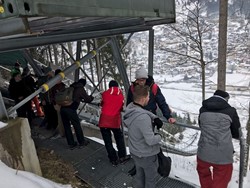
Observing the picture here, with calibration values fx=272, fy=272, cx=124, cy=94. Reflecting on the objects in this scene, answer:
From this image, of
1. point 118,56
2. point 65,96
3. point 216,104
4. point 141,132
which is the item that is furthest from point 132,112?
point 118,56

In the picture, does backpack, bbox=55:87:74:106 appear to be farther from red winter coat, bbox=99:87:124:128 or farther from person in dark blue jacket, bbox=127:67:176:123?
person in dark blue jacket, bbox=127:67:176:123

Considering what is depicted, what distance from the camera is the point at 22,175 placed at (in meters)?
3.47

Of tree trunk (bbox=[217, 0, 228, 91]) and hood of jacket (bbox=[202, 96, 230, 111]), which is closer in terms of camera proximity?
hood of jacket (bbox=[202, 96, 230, 111])

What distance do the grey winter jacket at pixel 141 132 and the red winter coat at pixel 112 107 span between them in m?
1.18

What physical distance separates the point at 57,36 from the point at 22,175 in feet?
6.64

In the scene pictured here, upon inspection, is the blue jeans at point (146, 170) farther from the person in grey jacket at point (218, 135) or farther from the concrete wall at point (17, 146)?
the concrete wall at point (17, 146)

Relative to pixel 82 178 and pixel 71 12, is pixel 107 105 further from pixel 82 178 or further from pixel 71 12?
pixel 71 12

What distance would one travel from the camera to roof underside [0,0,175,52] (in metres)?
2.09

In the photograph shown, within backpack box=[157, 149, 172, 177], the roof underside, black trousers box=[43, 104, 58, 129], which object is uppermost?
the roof underside

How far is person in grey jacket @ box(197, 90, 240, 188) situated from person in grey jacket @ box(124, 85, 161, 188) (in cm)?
68

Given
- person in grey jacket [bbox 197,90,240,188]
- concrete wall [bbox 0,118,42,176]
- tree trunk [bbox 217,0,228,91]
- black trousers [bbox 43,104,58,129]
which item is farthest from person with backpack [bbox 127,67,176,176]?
tree trunk [bbox 217,0,228,91]

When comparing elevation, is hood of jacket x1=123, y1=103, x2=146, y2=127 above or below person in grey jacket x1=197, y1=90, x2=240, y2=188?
above

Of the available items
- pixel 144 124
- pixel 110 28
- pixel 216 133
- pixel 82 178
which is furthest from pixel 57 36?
pixel 216 133

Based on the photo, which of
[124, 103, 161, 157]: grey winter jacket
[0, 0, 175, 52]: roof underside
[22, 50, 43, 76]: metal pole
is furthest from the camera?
[22, 50, 43, 76]: metal pole
